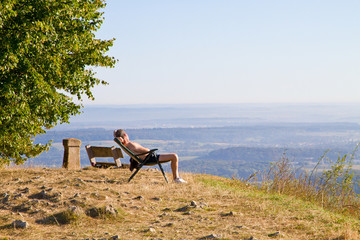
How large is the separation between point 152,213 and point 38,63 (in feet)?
18.4

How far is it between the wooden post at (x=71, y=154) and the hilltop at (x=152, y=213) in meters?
3.79

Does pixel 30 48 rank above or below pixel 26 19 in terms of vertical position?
below

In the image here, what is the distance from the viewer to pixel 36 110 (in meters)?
12.1

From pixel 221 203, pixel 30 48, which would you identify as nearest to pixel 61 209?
pixel 221 203

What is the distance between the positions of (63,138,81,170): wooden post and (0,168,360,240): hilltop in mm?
3793

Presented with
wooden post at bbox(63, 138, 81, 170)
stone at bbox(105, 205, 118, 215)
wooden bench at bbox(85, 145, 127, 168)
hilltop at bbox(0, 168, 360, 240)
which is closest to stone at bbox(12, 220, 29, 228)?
hilltop at bbox(0, 168, 360, 240)

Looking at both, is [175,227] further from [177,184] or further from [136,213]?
[177,184]

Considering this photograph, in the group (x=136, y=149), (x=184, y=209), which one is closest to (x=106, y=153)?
(x=136, y=149)

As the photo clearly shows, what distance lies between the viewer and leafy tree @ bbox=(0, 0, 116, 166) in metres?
11.1

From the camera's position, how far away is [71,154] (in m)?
15.3

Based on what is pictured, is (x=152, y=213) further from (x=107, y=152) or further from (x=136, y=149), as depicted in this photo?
(x=107, y=152)

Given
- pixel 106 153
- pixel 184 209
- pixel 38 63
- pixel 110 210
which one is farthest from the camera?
pixel 106 153

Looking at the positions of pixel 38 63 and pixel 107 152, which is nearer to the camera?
pixel 38 63

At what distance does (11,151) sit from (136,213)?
6.44m
